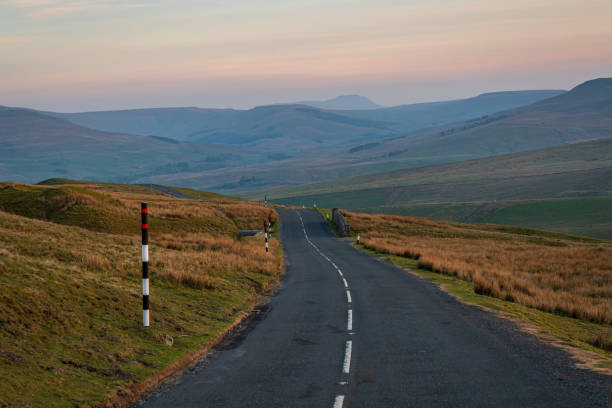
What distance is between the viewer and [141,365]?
9.66 meters

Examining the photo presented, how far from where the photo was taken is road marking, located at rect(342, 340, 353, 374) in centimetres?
976

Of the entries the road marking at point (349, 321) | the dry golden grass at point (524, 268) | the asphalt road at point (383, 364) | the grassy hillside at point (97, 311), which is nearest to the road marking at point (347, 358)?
the asphalt road at point (383, 364)

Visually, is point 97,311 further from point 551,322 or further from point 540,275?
point 540,275

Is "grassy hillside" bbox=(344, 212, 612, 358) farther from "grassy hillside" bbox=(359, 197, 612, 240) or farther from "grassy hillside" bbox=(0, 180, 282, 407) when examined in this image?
"grassy hillside" bbox=(359, 197, 612, 240)

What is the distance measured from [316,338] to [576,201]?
11949 centimetres

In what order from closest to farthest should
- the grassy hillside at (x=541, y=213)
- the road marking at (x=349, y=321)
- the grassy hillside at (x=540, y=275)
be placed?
the road marking at (x=349, y=321) < the grassy hillside at (x=540, y=275) < the grassy hillside at (x=541, y=213)

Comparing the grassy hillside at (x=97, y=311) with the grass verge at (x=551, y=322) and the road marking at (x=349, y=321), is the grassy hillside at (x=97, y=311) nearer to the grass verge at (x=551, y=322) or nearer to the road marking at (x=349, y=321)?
the road marking at (x=349, y=321)

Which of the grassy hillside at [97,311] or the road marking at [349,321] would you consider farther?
the road marking at [349,321]

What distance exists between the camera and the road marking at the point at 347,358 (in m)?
9.76

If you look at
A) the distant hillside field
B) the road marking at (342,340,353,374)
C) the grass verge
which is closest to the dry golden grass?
the grass verge

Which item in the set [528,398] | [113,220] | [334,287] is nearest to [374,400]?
[528,398]

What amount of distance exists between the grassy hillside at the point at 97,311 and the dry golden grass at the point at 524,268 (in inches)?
336

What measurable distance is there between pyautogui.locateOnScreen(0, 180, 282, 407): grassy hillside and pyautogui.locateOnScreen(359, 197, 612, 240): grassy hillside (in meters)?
78.3

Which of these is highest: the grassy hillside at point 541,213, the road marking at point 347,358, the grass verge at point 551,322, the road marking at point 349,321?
the road marking at point 347,358
